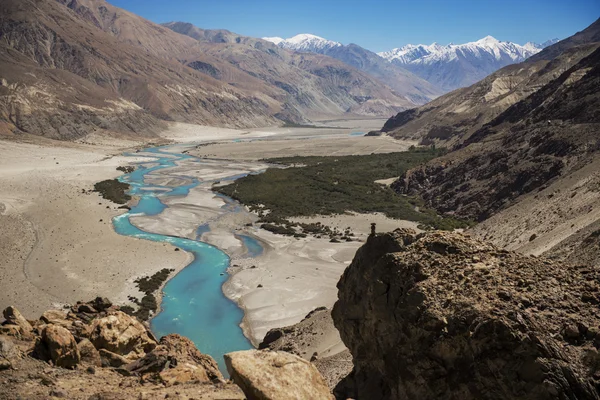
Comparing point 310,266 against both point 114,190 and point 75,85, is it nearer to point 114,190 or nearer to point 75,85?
point 114,190

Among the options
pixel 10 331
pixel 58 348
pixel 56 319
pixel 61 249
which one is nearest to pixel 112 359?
pixel 58 348

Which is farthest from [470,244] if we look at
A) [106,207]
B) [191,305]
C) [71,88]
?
[71,88]

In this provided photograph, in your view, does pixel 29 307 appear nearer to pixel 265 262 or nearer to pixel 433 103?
pixel 265 262

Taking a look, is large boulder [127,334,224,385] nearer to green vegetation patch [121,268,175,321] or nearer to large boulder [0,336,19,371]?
large boulder [0,336,19,371]

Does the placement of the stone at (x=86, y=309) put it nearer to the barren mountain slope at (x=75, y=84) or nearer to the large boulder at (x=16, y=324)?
the large boulder at (x=16, y=324)

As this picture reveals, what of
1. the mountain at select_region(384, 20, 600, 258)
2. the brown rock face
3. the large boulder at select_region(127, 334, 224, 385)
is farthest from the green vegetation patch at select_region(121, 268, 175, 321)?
the mountain at select_region(384, 20, 600, 258)

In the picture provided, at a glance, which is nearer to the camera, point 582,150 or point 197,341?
point 197,341

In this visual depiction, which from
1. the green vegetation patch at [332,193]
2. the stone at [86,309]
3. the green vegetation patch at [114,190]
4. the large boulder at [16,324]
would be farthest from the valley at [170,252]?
the large boulder at [16,324]
